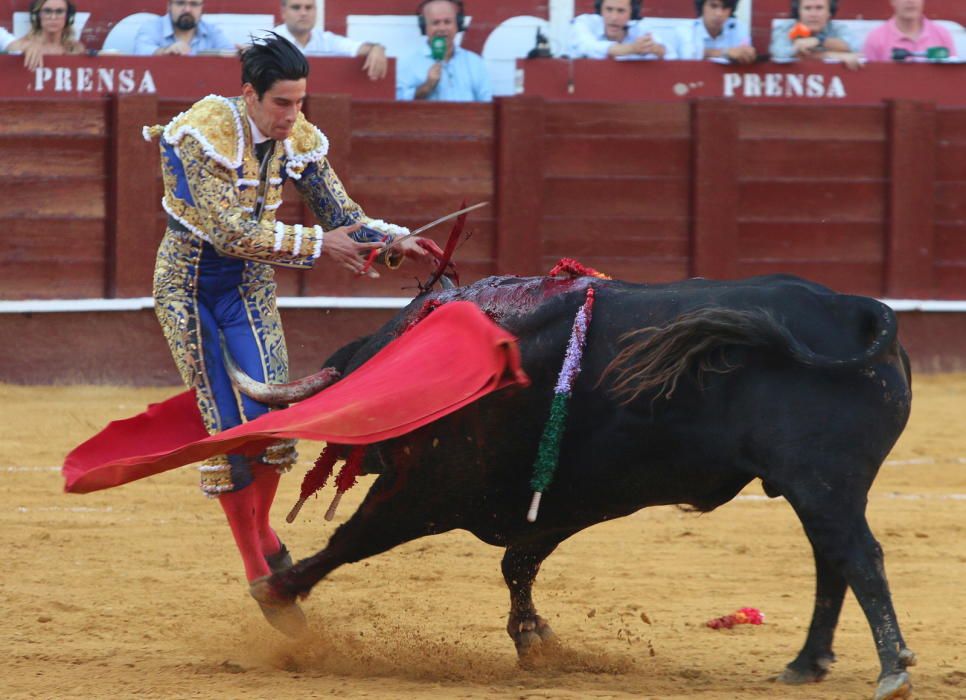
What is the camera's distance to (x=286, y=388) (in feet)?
10.8

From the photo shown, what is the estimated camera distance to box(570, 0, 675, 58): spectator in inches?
303

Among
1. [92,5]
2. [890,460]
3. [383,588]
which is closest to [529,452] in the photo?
[383,588]

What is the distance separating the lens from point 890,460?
19.3ft

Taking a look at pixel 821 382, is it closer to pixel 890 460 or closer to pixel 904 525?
pixel 904 525

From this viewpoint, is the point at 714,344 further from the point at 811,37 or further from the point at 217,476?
the point at 811,37

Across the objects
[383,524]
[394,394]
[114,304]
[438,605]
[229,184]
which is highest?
[229,184]

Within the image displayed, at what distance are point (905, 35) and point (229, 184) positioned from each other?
5656mm

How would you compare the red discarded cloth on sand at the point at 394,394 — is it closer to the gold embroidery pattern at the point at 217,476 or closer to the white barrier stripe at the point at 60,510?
the gold embroidery pattern at the point at 217,476

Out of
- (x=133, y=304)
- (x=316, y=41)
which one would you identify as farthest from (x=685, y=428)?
(x=316, y=41)

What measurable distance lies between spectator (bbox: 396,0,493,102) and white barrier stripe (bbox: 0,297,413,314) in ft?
3.16

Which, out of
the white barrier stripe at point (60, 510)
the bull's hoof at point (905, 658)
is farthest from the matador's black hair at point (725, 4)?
the bull's hoof at point (905, 658)

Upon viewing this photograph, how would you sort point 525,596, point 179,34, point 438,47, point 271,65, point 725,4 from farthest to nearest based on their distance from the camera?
point 725,4 → point 438,47 → point 179,34 → point 525,596 → point 271,65

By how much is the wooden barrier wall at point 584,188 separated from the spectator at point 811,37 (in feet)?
1.09

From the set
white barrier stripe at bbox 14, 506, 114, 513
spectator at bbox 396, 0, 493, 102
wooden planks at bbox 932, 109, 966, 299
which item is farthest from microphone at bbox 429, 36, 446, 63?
white barrier stripe at bbox 14, 506, 114, 513
